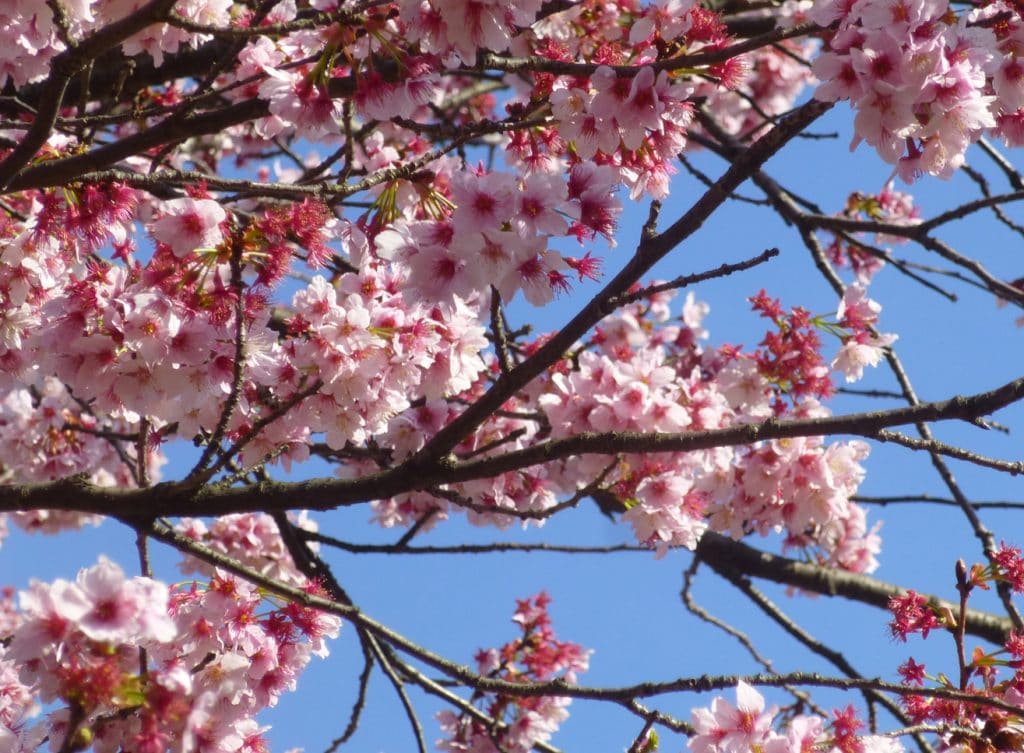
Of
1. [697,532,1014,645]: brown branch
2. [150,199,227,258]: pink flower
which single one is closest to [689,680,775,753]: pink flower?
[150,199,227,258]: pink flower

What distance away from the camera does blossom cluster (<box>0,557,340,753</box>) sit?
1.96 meters

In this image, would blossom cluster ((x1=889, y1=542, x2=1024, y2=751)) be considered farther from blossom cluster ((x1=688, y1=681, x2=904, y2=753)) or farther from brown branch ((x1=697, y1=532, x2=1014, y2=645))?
brown branch ((x1=697, y1=532, x2=1014, y2=645))

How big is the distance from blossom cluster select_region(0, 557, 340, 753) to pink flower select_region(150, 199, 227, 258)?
932 mm

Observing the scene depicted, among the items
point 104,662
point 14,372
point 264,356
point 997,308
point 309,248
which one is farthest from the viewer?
point 997,308

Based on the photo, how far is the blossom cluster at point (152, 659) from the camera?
196 centimetres

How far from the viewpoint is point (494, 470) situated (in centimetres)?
Answer: 277

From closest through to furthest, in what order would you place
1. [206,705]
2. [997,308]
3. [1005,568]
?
[206,705]
[1005,568]
[997,308]

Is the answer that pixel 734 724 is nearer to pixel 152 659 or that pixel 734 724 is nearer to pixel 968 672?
pixel 968 672

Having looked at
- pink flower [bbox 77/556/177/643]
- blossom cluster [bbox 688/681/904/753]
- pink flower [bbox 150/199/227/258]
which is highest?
pink flower [bbox 150/199/227/258]

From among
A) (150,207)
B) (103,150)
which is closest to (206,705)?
(103,150)

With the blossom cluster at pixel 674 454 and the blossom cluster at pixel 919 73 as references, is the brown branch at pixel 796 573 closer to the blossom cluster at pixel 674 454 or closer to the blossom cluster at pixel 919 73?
the blossom cluster at pixel 674 454

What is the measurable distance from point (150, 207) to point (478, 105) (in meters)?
2.91

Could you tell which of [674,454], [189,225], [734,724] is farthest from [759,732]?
[189,225]

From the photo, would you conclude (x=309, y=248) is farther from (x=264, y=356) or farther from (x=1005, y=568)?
(x=1005, y=568)
